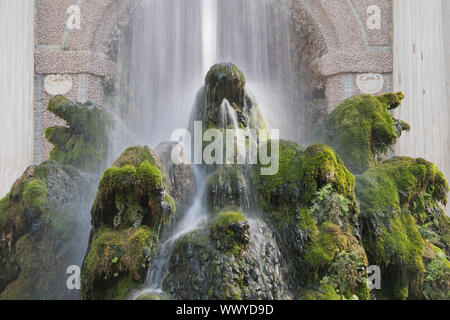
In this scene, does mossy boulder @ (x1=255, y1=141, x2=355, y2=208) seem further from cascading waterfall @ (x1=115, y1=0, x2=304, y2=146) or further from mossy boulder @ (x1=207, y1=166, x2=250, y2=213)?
cascading waterfall @ (x1=115, y1=0, x2=304, y2=146)

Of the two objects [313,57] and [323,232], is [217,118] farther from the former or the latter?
[313,57]

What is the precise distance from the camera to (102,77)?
11.8 metres

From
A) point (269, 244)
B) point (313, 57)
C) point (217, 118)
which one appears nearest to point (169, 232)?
point (269, 244)

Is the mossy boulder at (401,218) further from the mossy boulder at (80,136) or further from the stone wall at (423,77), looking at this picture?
the stone wall at (423,77)

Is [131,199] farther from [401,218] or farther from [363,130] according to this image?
[363,130]

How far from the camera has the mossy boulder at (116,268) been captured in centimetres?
500

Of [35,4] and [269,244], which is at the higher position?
[35,4]

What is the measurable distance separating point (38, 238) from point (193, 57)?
8.35 metres

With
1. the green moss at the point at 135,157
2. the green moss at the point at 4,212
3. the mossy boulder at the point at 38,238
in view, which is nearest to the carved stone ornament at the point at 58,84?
the mossy boulder at the point at 38,238

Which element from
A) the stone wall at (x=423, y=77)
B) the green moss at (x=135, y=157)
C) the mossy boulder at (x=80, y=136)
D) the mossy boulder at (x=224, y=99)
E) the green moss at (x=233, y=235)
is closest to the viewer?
the green moss at (x=233, y=235)

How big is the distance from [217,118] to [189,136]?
741 mm

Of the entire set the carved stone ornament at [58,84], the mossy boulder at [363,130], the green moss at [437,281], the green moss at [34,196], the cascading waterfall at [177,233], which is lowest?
the green moss at [437,281]

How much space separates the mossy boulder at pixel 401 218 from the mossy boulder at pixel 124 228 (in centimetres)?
247

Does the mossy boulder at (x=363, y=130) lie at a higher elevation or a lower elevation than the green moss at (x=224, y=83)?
lower
